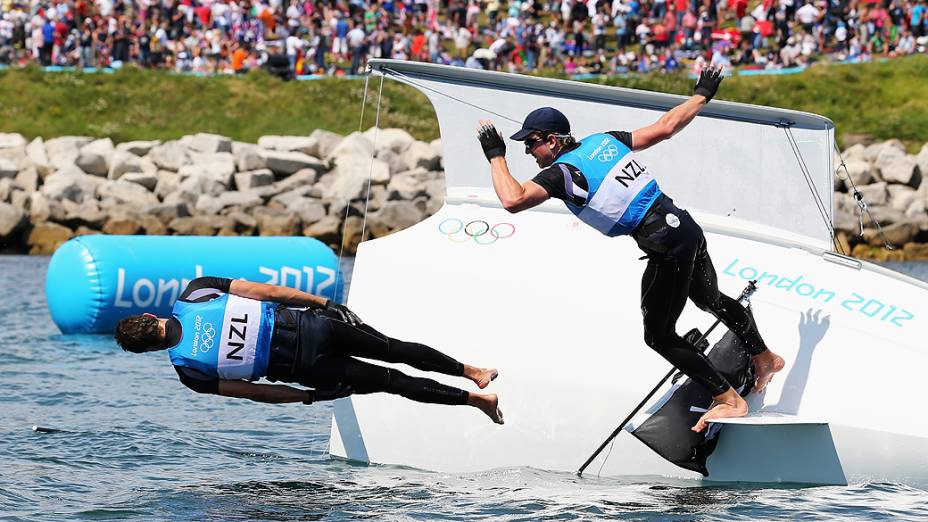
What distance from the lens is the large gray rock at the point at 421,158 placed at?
2848 centimetres

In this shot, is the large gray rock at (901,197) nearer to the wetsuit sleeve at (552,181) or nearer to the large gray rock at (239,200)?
the large gray rock at (239,200)

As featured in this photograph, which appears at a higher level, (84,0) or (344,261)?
(84,0)

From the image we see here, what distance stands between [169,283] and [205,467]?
6.77 m

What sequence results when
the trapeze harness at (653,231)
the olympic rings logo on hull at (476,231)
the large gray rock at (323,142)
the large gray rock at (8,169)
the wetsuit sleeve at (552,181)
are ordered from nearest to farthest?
the wetsuit sleeve at (552,181)
the trapeze harness at (653,231)
the olympic rings logo on hull at (476,231)
the large gray rock at (8,169)
the large gray rock at (323,142)

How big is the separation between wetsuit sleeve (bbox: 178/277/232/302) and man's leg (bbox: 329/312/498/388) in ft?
2.05

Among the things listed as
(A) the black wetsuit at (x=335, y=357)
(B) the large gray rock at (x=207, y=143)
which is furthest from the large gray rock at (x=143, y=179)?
(A) the black wetsuit at (x=335, y=357)

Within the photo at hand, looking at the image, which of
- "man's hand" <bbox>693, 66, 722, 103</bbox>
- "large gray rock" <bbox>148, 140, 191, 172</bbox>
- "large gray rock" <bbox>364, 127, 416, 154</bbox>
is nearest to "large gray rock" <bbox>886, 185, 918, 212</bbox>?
"large gray rock" <bbox>364, 127, 416, 154</bbox>

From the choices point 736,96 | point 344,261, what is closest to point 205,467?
point 344,261

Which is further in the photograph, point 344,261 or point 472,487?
point 344,261

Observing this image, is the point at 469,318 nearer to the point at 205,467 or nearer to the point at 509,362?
the point at 509,362

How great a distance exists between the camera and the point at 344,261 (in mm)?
24578

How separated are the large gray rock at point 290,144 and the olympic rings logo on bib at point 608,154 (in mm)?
22772

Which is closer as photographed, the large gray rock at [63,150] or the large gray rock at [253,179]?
the large gray rock at [253,179]

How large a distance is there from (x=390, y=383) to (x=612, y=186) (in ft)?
5.62
